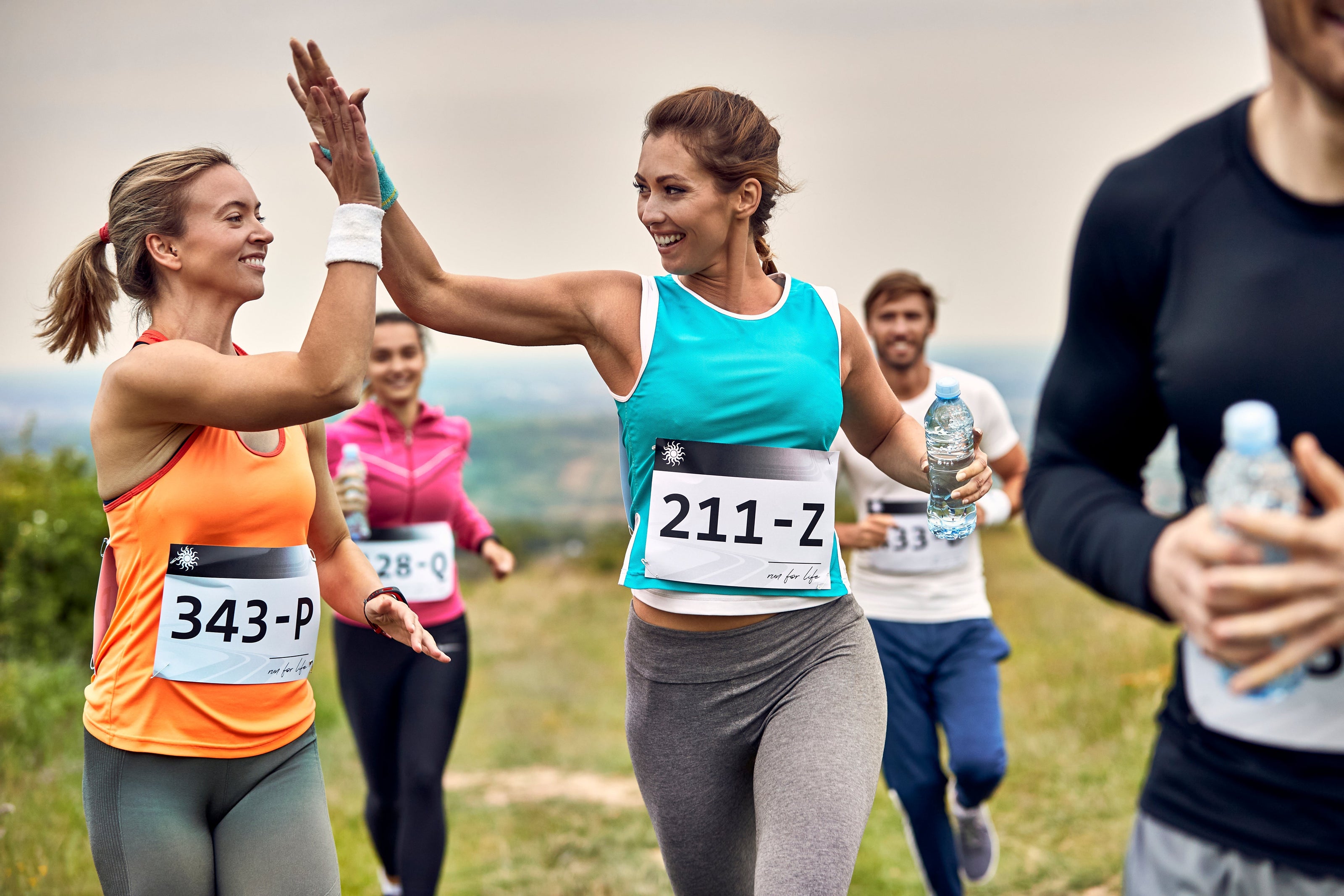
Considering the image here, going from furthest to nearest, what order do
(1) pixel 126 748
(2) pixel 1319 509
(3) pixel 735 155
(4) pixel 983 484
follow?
(3) pixel 735 155, (4) pixel 983 484, (1) pixel 126 748, (2) pixel 1319 509

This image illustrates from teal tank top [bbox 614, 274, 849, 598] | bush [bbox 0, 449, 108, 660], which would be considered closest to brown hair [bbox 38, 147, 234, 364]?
teal tank top [bbox 614, 274, 849, 598]

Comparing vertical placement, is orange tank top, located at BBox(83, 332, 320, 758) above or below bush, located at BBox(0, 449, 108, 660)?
above

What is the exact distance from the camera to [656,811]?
10.2 ft

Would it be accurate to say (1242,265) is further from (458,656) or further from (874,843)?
(874,843)

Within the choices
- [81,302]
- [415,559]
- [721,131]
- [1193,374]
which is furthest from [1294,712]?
[415,559]

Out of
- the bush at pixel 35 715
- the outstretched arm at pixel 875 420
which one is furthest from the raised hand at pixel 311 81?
the bush at pixel 35 715

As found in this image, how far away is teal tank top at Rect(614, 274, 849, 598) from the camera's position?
3.05 meters

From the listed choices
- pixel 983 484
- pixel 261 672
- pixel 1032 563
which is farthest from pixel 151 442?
pixel 1032 563

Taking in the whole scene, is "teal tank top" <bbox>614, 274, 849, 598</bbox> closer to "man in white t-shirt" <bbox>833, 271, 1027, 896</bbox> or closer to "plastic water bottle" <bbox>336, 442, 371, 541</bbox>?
"man in white t-shirt" <bbox>833, 271, 1027, 896</bbox>

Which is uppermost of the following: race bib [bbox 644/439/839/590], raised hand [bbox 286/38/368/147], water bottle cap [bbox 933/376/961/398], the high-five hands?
raised hand [bbox 286/38/368/147]

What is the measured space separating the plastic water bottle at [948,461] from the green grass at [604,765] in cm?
339

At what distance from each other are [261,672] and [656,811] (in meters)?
1.01

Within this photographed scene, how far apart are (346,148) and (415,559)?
276cm

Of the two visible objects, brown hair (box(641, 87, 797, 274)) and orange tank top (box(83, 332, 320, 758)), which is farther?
brown hair (box(641, 87, 797, 274))
